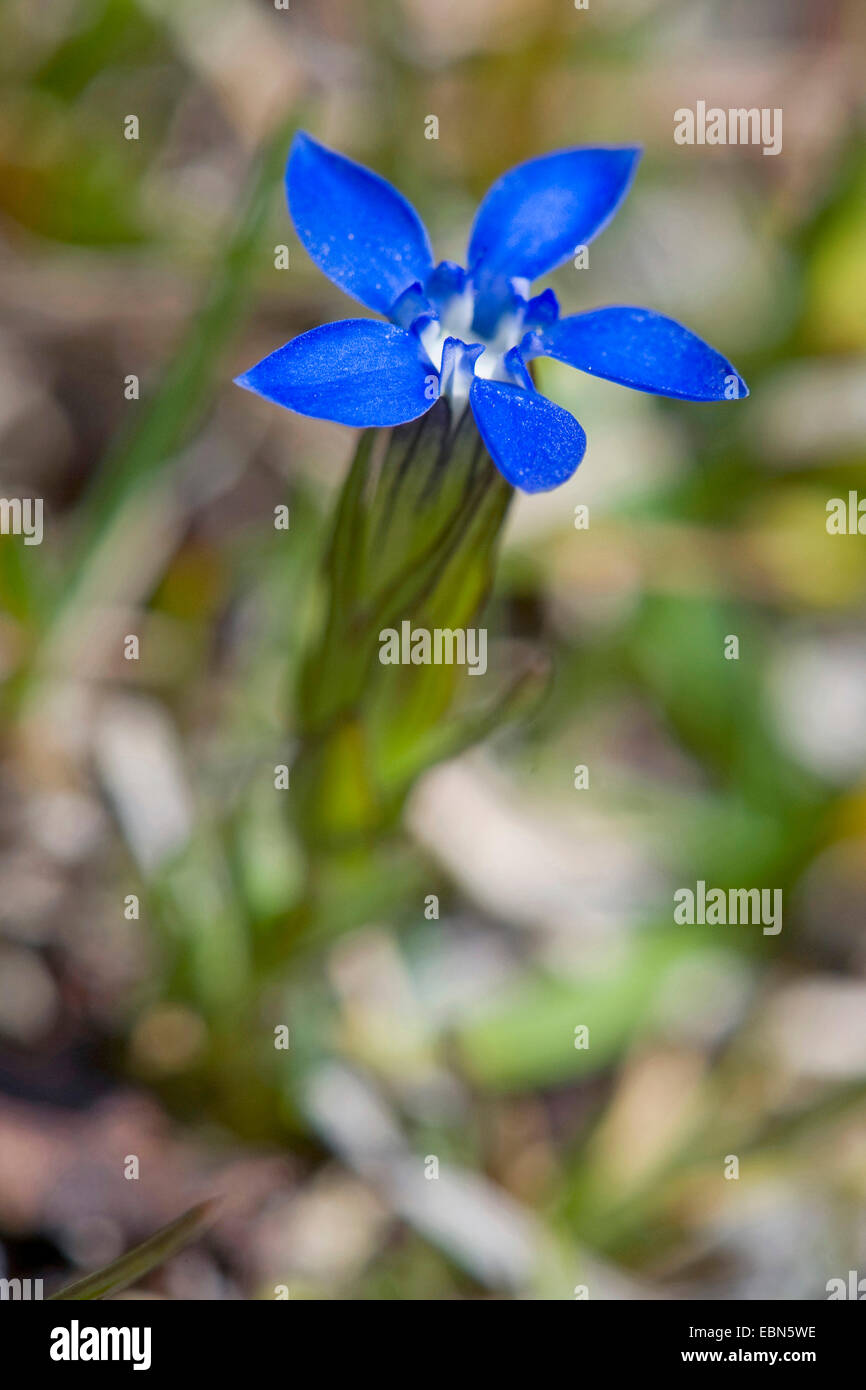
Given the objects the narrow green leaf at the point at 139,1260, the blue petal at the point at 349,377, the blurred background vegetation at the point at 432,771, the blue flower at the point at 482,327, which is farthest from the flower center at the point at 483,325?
the narrow green leaf at the point at 139,1260

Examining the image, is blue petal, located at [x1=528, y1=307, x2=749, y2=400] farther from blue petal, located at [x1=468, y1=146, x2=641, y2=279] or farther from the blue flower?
blue petal, located at [x1=468, y1=146, x2=641, y2=279]

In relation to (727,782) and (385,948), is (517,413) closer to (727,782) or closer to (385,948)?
(385,948)

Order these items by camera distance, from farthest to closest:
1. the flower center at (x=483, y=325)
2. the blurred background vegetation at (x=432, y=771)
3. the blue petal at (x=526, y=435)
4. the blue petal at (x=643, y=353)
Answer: the blurred background vegetation at (x=432, y=771) → the flower center at (x=483, y=325) → the blue petal at (x=643, y=353) → the blue petal at (x=526, y=435)

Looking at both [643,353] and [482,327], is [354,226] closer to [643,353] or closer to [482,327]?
[482,327]

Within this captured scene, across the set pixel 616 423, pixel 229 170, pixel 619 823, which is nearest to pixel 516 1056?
pixel 619 823

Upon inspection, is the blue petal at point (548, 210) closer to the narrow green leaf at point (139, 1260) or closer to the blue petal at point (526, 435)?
the blue petal at point (526, 435)

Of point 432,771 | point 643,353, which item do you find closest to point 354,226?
point 643,353
